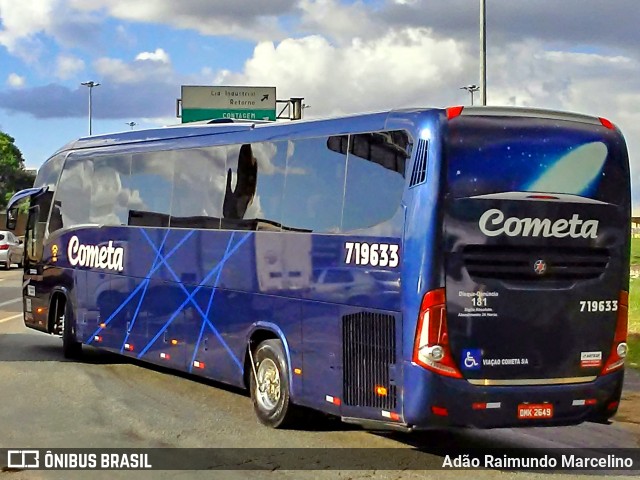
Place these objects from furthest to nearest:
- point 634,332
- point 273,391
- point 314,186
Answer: point 634,332, point 273,391, point 314,186

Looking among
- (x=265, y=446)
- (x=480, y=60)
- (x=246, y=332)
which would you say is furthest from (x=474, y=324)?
(x=480, y=60)

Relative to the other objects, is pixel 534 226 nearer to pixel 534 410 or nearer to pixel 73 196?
pixel 534 410

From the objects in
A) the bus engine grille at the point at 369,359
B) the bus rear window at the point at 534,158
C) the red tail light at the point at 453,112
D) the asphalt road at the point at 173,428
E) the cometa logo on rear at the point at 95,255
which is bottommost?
the asphalt road at the point at 173,428

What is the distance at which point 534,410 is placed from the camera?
8.58m

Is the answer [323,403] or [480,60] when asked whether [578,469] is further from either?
[480,60]

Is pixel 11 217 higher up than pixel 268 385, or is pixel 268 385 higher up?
pixel 11 217

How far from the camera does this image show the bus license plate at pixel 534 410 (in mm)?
8523

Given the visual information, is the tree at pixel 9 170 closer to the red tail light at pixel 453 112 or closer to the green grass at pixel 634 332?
the green grass at pixel 634 332

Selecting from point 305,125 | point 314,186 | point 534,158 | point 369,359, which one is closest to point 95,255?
point 305,125

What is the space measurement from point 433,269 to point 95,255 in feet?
26.1

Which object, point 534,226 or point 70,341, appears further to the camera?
point 70,341

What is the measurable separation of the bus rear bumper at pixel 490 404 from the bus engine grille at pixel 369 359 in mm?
331

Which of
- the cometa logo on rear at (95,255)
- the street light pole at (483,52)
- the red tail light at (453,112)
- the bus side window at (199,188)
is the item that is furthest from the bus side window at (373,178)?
the street light pole at (483,52)

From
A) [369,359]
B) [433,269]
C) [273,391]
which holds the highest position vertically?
[433,269]
